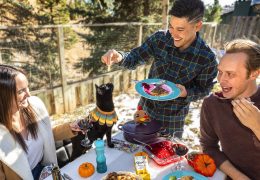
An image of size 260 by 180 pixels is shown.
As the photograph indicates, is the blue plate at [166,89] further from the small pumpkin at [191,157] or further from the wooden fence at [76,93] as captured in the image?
the wooden fence at [76,93]

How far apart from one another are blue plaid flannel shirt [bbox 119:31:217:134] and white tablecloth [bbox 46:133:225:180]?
661 mm

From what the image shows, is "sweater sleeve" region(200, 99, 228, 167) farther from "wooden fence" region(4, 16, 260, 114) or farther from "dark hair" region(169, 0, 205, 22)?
"wooden fence" region(4, 16, 260, 114)

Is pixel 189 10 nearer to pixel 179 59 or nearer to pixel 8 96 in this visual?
pixel 179 59

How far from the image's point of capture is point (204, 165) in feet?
5.64

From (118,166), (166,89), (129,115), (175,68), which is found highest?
(175,68)

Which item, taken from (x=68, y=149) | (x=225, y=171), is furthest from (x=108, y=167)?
(x=225, y=171)

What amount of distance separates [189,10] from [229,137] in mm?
1039

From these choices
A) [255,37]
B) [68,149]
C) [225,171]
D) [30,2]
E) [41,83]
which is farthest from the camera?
[255,37]

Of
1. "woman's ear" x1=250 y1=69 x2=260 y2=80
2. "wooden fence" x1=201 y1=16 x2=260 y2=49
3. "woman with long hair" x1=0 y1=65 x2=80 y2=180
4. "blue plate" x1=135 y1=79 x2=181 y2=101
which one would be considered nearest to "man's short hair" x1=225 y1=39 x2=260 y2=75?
"woman's ear" x1=250 y1=69 x2=260 y2=80

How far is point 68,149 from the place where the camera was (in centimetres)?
230

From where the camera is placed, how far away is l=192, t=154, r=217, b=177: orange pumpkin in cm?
170

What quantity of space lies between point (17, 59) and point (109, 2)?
8.38ft

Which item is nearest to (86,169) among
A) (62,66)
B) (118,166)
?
(118,166)

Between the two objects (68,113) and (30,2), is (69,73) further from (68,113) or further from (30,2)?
(30,2)
